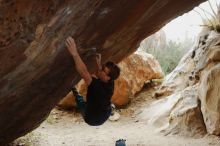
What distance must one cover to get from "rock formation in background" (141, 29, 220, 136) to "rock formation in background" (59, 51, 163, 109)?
59.4 inches

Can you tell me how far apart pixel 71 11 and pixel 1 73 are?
113cm

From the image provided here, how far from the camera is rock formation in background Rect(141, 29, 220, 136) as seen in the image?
28.2 ft

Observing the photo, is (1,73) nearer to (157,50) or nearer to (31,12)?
(31,12)

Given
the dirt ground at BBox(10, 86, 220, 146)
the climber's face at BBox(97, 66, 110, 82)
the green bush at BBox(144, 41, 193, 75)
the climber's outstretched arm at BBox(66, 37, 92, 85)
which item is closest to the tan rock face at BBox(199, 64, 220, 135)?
the dirt ground at BBox(10, 86, 220, 146)

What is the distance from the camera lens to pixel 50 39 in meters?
4.73

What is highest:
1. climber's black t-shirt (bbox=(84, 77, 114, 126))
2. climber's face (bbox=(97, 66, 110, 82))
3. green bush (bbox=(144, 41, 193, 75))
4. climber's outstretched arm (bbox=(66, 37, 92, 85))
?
climber's outstretched arm (bbox=(66, 37, 92, 85))

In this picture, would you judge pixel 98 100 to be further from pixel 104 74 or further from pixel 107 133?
pixel 107 133

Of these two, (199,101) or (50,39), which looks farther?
(199,101)

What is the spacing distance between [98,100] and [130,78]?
25.1 feet

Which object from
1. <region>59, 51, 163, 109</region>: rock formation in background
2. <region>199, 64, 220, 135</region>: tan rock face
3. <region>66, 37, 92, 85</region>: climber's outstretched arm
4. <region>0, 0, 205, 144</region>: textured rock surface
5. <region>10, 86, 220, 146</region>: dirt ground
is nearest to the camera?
<region>0, 0, 205, 144</region>: textured rock surface

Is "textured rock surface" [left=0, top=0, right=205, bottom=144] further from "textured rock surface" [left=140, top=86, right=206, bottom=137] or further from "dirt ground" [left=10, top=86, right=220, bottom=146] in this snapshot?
"textured rock surface" [left=140, top=86, right=206, bottom=137]

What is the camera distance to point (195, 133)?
29.1 feet

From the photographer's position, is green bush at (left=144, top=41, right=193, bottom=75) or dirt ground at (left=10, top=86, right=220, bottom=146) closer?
dirt ground at (left=10, top=86, right=220, bottom=146)

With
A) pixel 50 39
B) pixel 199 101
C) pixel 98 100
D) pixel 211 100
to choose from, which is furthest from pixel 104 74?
pixel 199 101
